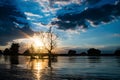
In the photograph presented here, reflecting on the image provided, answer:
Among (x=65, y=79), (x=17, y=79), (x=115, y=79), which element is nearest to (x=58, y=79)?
(x=65, y=79)

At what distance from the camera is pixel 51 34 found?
128 meters

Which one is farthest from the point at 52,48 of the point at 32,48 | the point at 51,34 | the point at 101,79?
the point at 101,79

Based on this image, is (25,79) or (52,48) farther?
(52,48)

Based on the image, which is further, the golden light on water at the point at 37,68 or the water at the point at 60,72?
the golden light on water at the point at 37,68

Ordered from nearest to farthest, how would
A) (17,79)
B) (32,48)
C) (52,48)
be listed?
1. (17,79)
2. (52,48)
3. (32,48)

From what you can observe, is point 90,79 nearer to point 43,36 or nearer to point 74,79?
point 74,79

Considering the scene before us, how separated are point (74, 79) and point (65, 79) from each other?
1089 mm

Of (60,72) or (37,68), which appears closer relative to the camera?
(60,72)

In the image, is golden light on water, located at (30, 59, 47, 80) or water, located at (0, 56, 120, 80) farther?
golden light on water, located at (30, 59, 47, 80)

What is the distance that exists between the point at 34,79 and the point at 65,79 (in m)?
3.73

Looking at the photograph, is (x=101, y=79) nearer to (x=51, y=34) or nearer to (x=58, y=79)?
(x=58, y=79)

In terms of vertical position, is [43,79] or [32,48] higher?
[32,48]

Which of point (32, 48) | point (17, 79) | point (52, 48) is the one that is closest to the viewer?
point (17, 79)

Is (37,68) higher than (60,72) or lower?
higher
